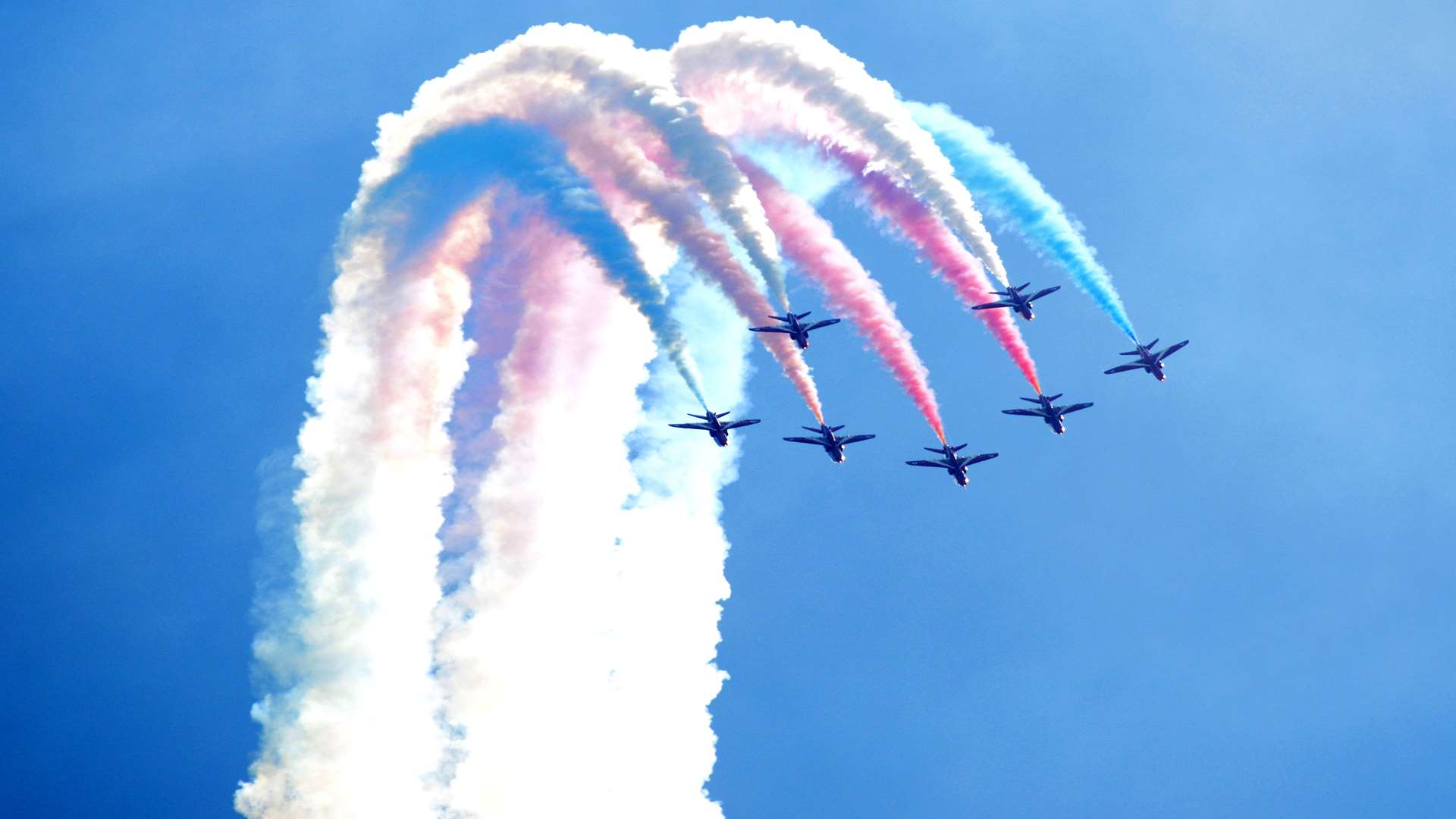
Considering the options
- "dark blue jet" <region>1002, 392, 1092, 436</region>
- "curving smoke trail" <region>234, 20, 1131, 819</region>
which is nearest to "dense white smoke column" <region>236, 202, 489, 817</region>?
"curving smoke trail" <region>234, 20, 1131, 819</region>

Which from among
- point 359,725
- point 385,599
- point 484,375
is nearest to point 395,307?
point 484,375

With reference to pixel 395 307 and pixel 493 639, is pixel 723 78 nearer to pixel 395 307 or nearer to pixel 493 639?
pixel 395 307

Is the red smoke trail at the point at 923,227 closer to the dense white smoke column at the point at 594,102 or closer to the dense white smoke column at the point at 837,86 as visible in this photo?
the dense white smoke column at the point at 837,86

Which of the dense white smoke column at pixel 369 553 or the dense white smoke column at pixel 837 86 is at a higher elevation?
the dense white smoke column at pixel 837 86

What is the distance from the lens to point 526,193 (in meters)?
63.3

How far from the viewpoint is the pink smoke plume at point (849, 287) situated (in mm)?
62906

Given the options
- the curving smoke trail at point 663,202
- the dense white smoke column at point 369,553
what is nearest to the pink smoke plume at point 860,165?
the curving smoke trail at point 663,202

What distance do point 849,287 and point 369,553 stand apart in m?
18.7

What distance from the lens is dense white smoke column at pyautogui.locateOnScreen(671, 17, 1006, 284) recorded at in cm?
6228

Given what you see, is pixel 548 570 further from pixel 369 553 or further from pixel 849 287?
pixel 849 287

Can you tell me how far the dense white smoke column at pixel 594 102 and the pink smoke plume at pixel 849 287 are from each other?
190cm

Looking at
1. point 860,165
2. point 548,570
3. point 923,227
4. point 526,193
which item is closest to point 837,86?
point 860,165

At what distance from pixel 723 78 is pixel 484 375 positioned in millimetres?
12945

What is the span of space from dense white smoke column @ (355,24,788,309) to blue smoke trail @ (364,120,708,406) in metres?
0.56
